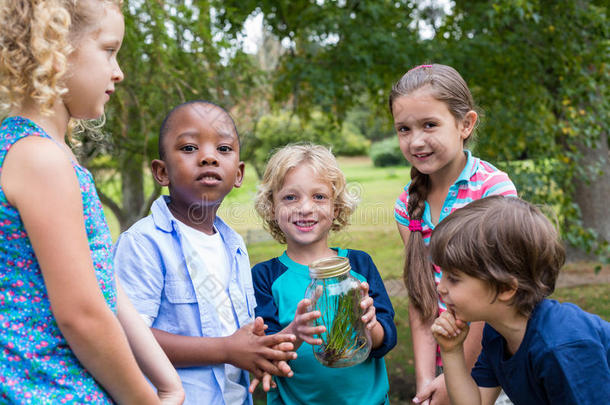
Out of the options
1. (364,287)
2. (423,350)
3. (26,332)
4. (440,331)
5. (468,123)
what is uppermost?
(468,123)

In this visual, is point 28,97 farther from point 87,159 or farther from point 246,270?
point 87,159

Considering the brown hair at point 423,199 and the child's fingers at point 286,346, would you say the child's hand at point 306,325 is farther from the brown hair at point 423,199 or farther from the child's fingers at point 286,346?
the brown hair at point 423,199

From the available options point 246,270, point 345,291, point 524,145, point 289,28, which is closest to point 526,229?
point 345,291

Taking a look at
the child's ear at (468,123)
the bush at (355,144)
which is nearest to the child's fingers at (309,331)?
the child's ear at (468,123)

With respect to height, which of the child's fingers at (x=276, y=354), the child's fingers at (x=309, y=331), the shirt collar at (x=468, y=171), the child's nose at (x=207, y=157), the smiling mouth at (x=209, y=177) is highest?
the child's nose at (x=207, y=157)

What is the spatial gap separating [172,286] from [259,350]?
339 mm

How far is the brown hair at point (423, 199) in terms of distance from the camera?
1.93 metres

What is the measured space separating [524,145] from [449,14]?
1.46 metres

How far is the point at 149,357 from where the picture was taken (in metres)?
1.33

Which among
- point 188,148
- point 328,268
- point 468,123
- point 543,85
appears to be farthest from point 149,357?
point 543,85

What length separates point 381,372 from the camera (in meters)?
1.90

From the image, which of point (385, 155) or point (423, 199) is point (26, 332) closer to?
point (423, 199)

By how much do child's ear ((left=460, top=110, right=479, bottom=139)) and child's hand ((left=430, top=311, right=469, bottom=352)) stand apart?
27.8 inches

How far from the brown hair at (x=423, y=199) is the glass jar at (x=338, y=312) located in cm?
32
